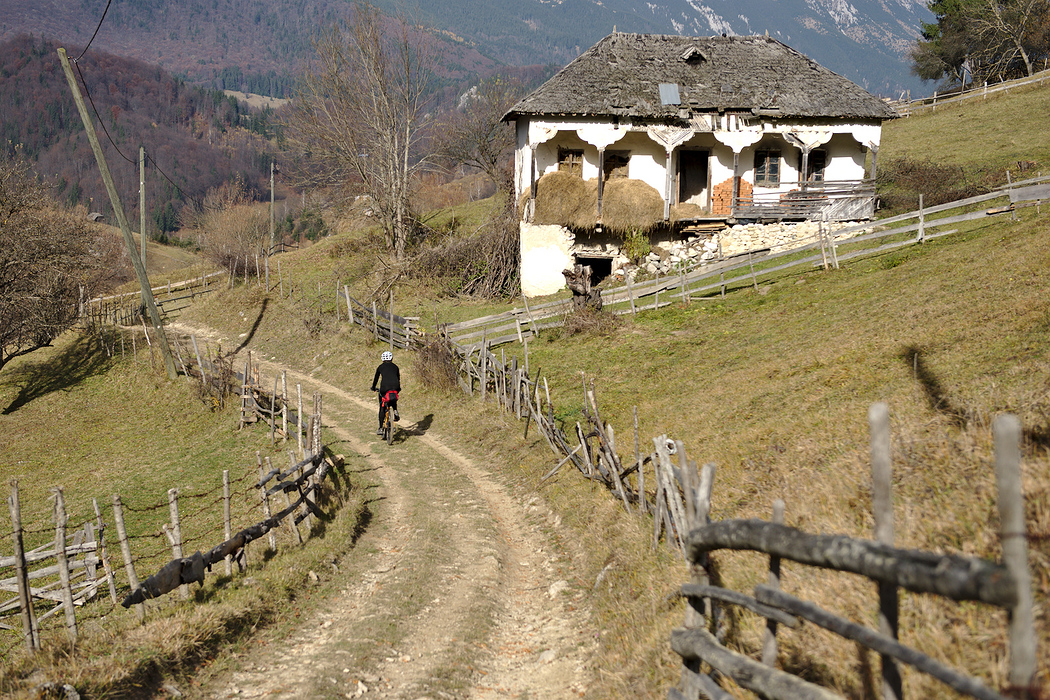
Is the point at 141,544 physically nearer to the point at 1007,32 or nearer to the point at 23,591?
the point at 23,591

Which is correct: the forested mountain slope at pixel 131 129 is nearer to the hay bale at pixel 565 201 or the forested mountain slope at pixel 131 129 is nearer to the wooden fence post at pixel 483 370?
the hay bale at pixel 565 201

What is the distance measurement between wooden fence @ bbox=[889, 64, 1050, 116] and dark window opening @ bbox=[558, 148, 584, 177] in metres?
22.8

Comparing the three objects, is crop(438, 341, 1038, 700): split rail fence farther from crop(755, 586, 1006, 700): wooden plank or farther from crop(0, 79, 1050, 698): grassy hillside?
crop(0, 79, 1050, 698): grassy hillside

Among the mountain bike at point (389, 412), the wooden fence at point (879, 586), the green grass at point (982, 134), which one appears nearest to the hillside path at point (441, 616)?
the wooden fence at point (879, 586)

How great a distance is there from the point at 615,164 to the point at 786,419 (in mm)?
20640

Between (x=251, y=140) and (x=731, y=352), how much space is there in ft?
548

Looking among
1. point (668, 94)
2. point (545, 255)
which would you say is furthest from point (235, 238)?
point (668, 94)

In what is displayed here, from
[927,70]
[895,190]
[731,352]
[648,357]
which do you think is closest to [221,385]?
[648,357]

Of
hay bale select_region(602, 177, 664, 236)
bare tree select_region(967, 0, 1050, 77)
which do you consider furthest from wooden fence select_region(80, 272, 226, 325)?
bare tree select_region(967, 0, 1050, 77)

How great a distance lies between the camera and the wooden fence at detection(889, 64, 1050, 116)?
42250 millimetres

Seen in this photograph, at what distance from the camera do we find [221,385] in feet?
67.2

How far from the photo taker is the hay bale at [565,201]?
2783 cm

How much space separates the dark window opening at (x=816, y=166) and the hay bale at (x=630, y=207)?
650cm

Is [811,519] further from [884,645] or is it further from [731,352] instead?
[731,352]
